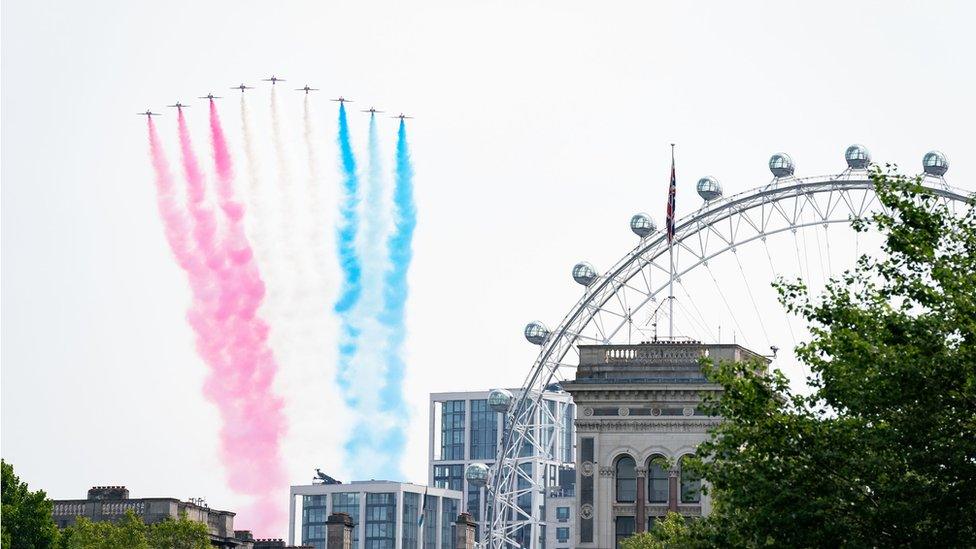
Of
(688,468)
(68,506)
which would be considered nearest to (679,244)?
(68,506)

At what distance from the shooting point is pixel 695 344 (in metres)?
131

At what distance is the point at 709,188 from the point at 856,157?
10536 millimetres

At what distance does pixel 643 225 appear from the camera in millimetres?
155750

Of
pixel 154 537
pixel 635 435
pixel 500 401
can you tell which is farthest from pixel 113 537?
pixel 500 401

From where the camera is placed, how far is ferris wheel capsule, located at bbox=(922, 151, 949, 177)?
474ft

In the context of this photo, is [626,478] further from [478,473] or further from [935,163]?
[478,473]

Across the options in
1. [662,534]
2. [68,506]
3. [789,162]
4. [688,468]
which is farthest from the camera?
[68,506]

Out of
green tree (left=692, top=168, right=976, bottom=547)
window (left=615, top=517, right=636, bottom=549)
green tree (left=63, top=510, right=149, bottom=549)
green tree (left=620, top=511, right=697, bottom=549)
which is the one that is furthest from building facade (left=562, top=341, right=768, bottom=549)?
green tree (left=692, top=168, right=976, bottom=547)

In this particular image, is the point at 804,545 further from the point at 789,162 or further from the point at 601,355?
the point at 789,162

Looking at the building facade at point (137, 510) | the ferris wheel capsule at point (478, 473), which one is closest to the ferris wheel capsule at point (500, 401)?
the ferris wheel capsule at point (478, 473)

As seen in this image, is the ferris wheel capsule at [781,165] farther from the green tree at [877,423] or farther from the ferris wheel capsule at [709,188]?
the green tree at [877,423]

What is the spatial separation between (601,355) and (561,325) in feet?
97.4

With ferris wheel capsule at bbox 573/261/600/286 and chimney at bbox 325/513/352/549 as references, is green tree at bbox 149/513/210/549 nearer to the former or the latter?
chimney at bbox 325/513/352/549

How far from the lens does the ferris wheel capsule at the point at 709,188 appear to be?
497 ft
